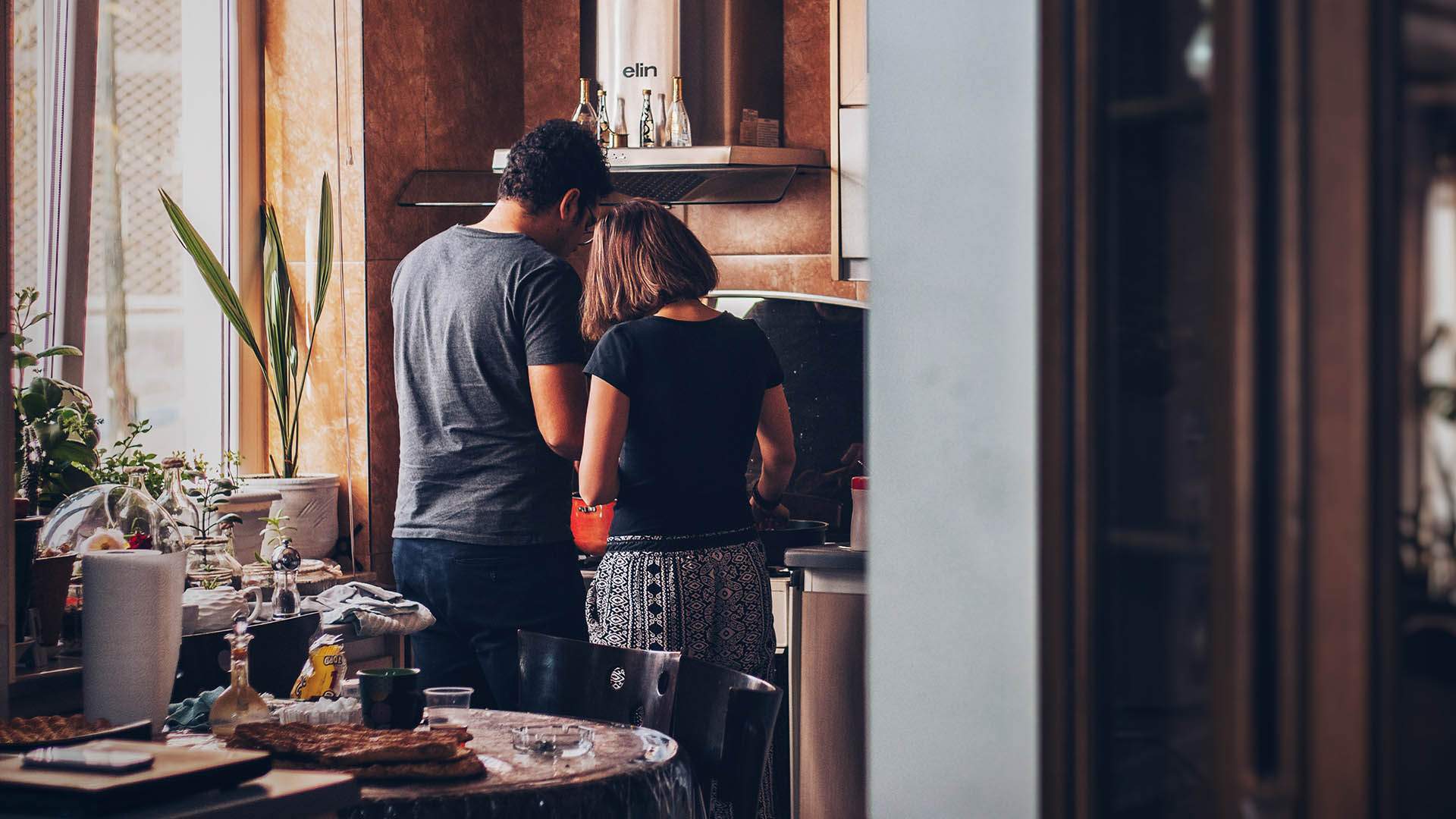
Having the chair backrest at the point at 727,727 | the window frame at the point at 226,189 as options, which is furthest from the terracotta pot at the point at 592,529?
the chair backrest at the point at 727,727

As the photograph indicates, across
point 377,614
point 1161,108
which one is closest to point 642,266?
point 377,614

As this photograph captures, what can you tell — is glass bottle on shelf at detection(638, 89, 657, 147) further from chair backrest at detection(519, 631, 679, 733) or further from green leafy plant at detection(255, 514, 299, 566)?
chair backrest at detection(519, 631, 679, 733)

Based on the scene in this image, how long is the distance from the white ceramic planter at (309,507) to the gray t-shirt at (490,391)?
3.60 ft

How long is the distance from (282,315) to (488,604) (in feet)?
5.03

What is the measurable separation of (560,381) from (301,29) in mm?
1817

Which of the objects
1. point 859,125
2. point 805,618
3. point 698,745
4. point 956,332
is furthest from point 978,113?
point 859,125

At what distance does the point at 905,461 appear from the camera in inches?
51.3

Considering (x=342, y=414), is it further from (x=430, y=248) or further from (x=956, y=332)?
(x=956, y=332)

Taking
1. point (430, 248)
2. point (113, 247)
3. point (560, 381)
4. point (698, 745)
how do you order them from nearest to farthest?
point (698, 745)
point (560, 381)
point (430, 248)
point (113, 247)

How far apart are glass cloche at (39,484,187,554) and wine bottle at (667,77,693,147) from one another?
1789mm

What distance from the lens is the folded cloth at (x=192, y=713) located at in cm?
168

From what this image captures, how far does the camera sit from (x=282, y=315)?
3496 mm

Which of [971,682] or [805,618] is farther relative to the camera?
[805,618]

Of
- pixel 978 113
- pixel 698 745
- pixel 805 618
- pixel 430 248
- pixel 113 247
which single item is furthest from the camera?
pixel 113 247
